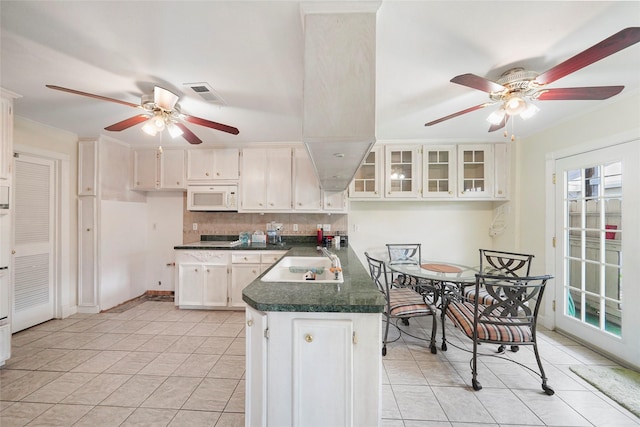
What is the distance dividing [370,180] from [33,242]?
4277 mm

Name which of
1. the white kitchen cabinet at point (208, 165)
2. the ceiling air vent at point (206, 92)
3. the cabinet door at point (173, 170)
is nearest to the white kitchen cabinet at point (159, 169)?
the cabinet door at point (173, 170)

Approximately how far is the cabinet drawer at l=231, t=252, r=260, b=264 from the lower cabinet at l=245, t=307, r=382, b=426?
2.19m

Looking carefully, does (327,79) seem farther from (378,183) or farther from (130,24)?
(378,183)

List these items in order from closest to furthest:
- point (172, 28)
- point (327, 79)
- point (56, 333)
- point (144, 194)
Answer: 1. point (327, 79)
2. point (172, 28)
3. point (56, 333)
4. point (144, 194)

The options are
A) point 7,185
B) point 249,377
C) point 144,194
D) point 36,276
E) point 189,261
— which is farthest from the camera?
point 144,194

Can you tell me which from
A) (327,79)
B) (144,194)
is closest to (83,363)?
(144,194)

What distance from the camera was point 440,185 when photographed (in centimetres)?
351

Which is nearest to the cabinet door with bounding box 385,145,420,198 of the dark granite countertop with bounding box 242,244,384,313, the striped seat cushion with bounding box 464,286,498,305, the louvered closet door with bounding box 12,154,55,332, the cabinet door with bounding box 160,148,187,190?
the striped seat cushion with bounding box 464,286,498,305

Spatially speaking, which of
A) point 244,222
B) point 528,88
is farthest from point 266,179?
point 528,88

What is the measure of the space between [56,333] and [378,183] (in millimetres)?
4282

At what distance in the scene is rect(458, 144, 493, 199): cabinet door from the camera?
3.46 meters

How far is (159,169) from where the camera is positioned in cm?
376

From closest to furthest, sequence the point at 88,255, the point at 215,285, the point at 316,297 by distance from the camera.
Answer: the point at 316,297 → the point at 88,255 → the point at 215,285

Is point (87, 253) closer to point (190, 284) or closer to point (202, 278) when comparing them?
point (190, 284)
